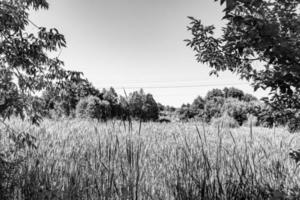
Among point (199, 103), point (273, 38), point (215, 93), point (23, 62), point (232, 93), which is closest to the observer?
point (273, 38)

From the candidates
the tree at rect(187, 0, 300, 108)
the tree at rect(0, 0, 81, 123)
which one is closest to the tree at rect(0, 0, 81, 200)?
the tree at rect(0, 0, 81, 123)

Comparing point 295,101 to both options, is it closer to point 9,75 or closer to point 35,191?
point 35,191

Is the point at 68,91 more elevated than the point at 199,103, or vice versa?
the point at 199,103

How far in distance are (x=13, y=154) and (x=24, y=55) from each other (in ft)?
4.35

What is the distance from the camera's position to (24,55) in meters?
1.97

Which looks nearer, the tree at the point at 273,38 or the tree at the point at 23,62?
the tree at the point at 273,38

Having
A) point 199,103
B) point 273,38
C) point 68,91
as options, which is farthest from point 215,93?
point 273,38

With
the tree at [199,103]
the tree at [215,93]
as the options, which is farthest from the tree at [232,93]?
the tree at [199,103]

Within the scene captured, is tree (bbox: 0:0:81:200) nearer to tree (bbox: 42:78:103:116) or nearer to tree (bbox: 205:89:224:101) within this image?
tree (bbox: 42:78:103:116)

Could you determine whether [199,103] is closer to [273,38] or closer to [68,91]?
[68,91]

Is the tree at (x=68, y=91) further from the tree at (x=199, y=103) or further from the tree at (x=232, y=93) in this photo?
the tree at (x=232, y=93)

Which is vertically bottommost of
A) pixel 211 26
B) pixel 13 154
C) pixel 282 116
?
pixel 13 154

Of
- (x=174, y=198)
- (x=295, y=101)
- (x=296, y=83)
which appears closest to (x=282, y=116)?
(x=295, y=101)

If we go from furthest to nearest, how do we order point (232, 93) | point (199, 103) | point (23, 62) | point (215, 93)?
point (199, 103) → point (215, 93) → point (232, 93) → point (23, 62)
